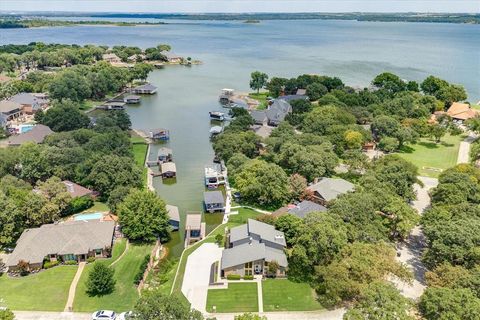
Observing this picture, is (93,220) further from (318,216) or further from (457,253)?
(457,253)

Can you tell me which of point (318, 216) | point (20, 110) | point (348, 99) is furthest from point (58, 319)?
point (348, 99)

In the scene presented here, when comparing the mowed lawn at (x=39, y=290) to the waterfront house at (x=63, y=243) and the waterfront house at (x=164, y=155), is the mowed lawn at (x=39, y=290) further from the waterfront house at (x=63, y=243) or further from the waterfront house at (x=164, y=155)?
the waterfront house at (x=164, y=155)

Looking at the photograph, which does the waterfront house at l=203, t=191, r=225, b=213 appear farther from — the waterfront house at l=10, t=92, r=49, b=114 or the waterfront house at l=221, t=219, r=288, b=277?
the waterfront house at l=10, t=92, r=49, b=114

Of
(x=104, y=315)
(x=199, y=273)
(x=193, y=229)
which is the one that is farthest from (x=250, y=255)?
(x=104, y=315)

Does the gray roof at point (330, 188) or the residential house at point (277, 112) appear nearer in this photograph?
the gray roof at point (330, 188)

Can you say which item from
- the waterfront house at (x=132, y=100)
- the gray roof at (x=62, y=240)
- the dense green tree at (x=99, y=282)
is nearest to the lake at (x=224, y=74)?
the waterfront house at (x=132, y=100)

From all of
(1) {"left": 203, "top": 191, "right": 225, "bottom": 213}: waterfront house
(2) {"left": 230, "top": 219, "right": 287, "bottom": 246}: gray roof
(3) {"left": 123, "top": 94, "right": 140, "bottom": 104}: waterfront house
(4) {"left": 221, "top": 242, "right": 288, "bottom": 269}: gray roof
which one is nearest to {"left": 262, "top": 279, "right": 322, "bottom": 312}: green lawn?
(4) {"left": 221, "top": 242, "right": 288, "bottom": 269}: gray roof
